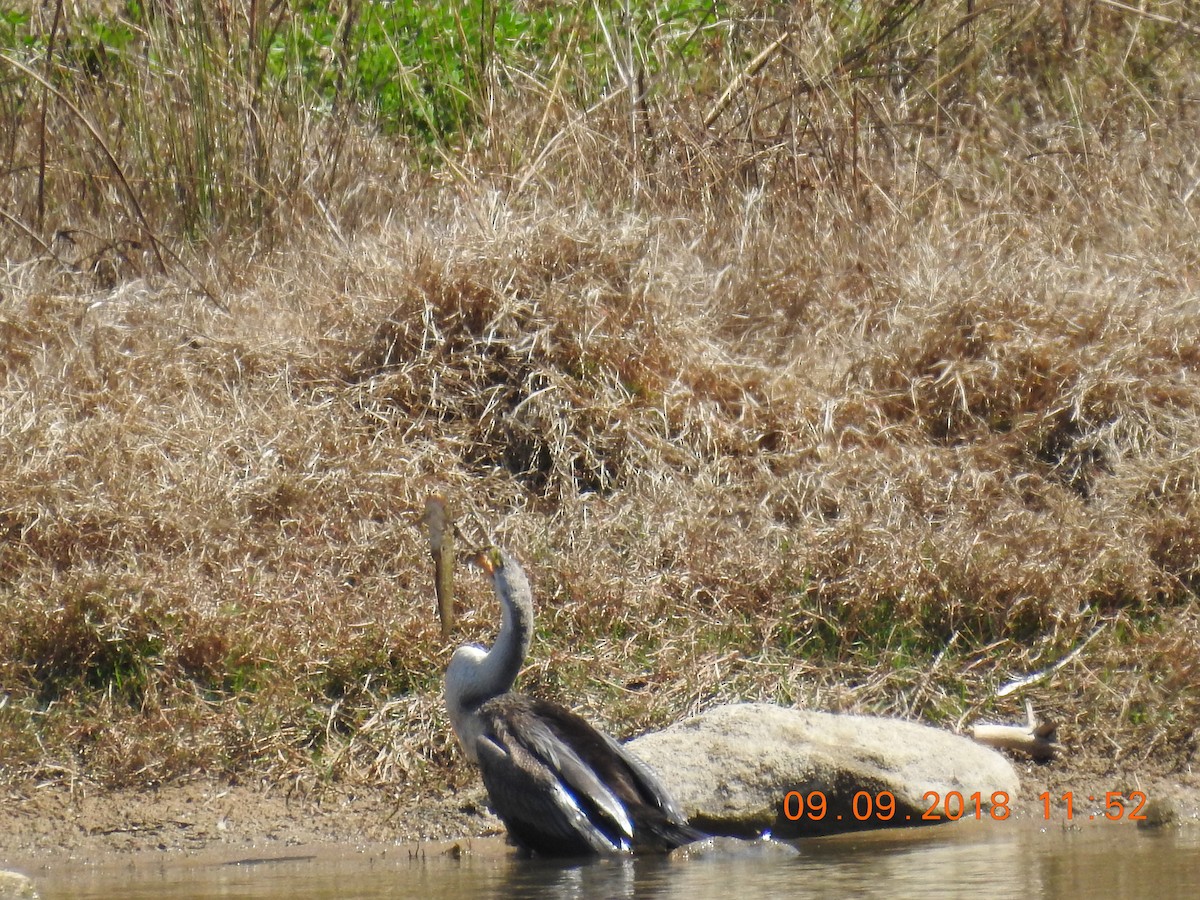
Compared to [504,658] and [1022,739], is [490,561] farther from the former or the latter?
[1022,739]

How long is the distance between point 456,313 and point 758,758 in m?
2.77

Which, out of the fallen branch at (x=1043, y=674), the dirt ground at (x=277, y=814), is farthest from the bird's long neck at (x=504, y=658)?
the fallen branch at (x=1043, y=674)

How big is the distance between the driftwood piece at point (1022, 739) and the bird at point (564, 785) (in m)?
1.18

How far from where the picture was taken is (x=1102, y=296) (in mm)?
7488

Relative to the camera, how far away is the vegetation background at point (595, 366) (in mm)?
5969

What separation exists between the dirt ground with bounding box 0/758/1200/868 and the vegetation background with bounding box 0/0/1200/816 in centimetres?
10

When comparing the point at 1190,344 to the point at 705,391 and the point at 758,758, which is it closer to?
the point at 705,391

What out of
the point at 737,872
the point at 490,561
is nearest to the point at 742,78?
the point at 490,561

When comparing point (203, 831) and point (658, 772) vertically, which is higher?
point (658, 772)

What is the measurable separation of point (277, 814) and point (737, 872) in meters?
1.58

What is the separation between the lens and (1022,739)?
18.6 feet

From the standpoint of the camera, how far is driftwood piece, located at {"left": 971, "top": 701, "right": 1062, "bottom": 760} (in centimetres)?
568

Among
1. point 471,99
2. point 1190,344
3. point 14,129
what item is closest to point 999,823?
point 1190,344
